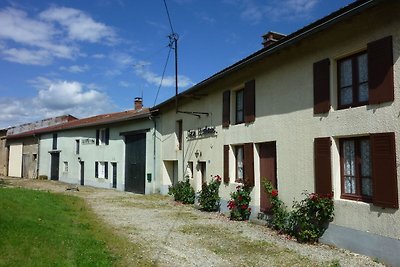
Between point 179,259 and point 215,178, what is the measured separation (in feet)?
25.2

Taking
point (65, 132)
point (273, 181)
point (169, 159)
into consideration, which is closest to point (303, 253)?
point (273, 181)

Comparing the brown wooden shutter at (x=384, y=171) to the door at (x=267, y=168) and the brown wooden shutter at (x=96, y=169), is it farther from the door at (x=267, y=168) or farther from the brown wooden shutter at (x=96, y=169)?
the brown wooden shutter at (x=96, y=169)

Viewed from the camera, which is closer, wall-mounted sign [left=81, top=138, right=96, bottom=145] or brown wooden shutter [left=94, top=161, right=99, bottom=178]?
brown wooden shutter [left=94, top=161, right=99, bottom=178]

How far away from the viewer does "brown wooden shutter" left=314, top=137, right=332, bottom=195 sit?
9148 millimetres

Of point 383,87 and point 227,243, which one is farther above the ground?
point 383,87

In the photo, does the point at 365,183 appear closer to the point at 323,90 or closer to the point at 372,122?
the point at 372,122

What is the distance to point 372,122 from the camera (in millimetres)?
8078

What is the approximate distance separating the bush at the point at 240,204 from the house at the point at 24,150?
3120cm

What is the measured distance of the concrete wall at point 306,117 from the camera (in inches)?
308

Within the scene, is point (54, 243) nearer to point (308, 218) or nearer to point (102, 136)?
point (308, 218)

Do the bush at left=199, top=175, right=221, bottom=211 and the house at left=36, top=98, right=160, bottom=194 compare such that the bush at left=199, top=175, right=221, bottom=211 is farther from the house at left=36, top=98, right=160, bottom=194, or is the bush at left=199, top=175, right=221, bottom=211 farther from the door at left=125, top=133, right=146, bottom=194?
the door at left=125, top=133, right=146, bottom=194

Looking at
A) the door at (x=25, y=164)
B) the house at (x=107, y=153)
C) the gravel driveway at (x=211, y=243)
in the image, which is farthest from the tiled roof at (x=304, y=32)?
the door at (x=25, y=164)

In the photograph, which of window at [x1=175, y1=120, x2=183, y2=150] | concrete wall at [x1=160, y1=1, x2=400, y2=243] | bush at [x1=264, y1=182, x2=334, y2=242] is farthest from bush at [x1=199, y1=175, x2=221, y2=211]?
window at [x1=175, y1=120, x2=183, y2=150]

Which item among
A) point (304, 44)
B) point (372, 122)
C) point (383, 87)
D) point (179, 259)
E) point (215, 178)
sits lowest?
point (179, 259)
